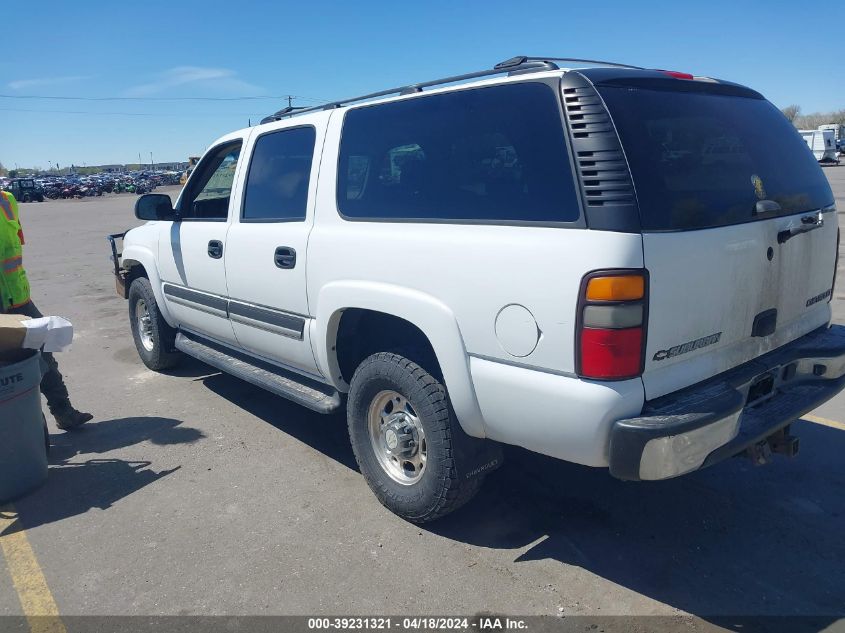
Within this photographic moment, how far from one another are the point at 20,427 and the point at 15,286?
1228mm

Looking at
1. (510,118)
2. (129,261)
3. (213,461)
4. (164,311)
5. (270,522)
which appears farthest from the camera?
(129,261)

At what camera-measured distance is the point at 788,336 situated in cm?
312

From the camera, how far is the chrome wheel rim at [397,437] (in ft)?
11.0

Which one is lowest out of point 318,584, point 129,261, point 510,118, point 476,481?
point 318,584

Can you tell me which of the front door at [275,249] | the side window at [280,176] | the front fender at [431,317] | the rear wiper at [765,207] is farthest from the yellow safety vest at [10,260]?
the rear wiper at [765,207]

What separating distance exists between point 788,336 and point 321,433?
3.03 meters

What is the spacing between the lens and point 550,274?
2.46 m

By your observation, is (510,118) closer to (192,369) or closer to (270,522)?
(270,522)

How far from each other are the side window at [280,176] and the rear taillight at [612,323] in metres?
2.02

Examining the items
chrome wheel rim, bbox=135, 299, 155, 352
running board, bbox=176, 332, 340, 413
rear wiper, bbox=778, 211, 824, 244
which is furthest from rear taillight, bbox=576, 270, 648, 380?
chrome wheel rim, bbox=135, 299, 155, 352

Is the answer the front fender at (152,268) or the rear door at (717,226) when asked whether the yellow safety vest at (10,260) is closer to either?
the front fender at (152,268)

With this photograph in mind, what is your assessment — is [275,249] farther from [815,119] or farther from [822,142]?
[815,119]

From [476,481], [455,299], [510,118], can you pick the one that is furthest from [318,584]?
[510,118]

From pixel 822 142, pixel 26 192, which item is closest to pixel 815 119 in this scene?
pixel 822 142
